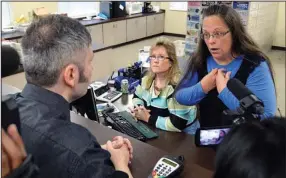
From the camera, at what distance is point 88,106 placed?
1.46m

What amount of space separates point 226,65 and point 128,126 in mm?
610

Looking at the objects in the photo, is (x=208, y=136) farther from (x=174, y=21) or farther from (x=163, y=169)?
(x=174, y=21)

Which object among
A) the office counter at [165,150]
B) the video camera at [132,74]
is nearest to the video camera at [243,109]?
the office counter at [165,150]

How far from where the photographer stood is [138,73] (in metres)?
2.47

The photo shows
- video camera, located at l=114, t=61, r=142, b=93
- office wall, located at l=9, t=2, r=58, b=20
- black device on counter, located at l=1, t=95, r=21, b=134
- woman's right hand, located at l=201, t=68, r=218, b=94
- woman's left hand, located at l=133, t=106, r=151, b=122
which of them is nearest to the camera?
black device on counter, located at l=1, t=95, r=21, b=134

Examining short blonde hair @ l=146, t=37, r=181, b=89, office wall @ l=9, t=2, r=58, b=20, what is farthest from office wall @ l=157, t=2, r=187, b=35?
short blonde hair @ l=146, t=37, r=181, b=89

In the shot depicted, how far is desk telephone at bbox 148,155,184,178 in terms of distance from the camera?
990mm

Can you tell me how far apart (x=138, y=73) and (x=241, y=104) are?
63.7 inches

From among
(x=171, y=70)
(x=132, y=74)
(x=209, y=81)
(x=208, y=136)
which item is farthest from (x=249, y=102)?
(x=132, y=74)

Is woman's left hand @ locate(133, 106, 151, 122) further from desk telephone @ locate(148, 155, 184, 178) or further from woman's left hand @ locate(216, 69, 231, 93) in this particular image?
desk telephone @ locate(148, 155, 184, 178)

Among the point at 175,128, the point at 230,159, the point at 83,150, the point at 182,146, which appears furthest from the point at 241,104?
the point at 175,128

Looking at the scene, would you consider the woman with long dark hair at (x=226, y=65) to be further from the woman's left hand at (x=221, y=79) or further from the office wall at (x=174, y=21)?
the office wall at (x=174, y=21)

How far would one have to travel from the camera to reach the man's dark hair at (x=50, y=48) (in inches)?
34.4

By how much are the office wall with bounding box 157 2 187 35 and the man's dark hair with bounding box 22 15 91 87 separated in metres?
6.68
